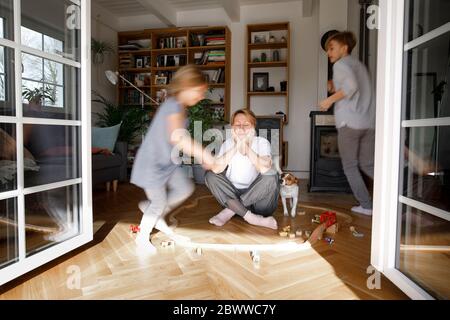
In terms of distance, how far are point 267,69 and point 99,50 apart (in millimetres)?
2612

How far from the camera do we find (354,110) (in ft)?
8.48

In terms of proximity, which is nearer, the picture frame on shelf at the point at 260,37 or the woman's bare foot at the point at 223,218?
the woman's bare foot at the point at 223,218

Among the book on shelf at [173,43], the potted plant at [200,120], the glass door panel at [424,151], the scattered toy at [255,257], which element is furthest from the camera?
the book on shelf at [173,43]

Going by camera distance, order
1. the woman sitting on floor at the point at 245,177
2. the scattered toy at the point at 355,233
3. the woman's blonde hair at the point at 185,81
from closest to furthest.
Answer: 1. the woman's blonde hair at the point at 185,81
2. the scattered toy at the point at 355,233
3. the woman sitting on floor at the point at 245,177

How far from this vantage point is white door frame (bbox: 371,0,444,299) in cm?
133

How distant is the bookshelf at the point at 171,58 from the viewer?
5230 millimetres

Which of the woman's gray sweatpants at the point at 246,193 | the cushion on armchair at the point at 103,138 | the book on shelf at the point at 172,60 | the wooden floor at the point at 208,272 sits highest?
the book on shelf at the point at 172,60

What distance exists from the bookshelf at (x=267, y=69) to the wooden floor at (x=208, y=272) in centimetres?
338

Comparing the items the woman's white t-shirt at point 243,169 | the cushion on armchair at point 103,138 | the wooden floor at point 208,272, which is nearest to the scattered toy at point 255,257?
the wooden floor at point 208,272

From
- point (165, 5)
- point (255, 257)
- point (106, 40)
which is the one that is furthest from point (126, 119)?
point (255, 257)

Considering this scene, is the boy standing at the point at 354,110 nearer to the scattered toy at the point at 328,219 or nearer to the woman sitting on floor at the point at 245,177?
the scattered toy at the point at 328,219

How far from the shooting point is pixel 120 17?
19.1 ft
